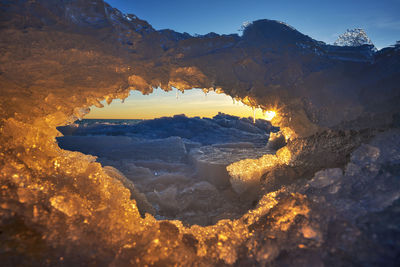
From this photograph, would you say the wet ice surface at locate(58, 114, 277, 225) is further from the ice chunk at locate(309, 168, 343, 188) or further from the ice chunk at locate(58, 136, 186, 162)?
the ice chunk at locate(309, 168, 343, 188)

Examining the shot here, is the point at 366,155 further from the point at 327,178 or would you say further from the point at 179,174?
the point at 179,174

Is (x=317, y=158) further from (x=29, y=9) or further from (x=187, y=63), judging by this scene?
(x=29, y=9)

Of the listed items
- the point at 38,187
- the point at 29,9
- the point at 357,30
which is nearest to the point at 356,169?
the point at 357,30

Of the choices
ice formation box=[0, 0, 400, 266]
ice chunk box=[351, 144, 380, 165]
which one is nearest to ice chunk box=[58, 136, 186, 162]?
ice formation box=[0, 0, 400, 266]

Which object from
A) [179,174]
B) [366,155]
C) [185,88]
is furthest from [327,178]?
[179,174]

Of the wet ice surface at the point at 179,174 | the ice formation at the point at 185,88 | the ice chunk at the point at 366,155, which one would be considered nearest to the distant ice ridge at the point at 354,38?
the ice formation at the point at 185,88
